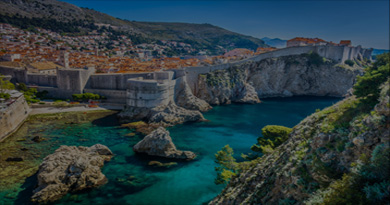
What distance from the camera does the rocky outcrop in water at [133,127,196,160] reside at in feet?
56.6

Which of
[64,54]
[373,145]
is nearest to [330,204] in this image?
[373,145]

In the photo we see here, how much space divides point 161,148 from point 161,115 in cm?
862

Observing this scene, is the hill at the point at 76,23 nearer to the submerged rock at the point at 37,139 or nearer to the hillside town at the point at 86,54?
the hillside town at the point at 86,54

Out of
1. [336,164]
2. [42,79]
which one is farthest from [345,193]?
[42,79]

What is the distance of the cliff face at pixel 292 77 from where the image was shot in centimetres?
4056

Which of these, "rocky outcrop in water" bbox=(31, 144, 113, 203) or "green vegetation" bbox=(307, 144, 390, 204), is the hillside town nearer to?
"rocky outcrop in water" bbox=(31, 144, 113, 203)

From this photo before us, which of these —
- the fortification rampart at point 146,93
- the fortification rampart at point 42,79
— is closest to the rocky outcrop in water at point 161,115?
the fortification rampart at point 146,93

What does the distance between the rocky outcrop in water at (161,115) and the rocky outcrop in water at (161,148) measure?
7.39 meters

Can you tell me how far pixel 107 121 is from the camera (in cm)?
2494

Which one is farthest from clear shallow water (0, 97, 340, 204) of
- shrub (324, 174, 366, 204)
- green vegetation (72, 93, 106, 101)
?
shrub (324, 174, 366, 204)

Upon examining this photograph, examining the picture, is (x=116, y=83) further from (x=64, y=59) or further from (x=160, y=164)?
(x=160, y=164)

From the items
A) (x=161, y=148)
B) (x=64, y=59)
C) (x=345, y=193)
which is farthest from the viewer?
(x=64, y=59)

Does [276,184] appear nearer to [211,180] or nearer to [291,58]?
[211,180]

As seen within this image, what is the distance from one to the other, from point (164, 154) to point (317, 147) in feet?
43.3
